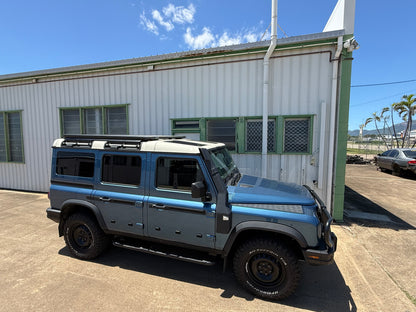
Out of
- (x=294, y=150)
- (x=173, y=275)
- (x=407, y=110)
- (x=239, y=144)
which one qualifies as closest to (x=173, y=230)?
(x=173, y=275)

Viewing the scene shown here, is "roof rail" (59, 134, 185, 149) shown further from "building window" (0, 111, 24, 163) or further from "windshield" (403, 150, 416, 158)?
"windshield" (403, 150, 416, 158)

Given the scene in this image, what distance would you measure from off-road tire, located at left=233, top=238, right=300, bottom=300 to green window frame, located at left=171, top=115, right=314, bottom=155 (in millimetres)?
3448

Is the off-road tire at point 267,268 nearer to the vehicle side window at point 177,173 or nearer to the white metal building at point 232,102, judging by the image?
the vehicle side window at point 177,173

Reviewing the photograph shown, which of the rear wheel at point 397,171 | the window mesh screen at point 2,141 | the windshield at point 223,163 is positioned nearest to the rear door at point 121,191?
the windshield at point 223,163

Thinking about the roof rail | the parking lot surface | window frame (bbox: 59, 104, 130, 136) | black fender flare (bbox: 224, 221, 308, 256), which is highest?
window frame (bbox: 59, 104, 130, 136)

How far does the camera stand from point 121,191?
325 cm

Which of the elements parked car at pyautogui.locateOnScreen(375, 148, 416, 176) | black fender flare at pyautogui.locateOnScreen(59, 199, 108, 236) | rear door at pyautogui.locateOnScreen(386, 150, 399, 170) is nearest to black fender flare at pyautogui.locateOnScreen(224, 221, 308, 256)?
black fender flare at pyautogui.locateOnScreen(59, 199, 108, 236)

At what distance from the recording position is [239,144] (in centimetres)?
594

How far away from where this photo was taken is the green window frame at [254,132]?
558 cm

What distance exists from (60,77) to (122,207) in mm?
6793

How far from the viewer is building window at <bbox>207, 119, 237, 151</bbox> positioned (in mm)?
6043

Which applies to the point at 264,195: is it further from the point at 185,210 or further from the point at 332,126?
the point at 332,126

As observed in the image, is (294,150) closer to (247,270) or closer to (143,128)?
(247,270)

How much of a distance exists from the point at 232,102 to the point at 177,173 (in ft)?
11.8
